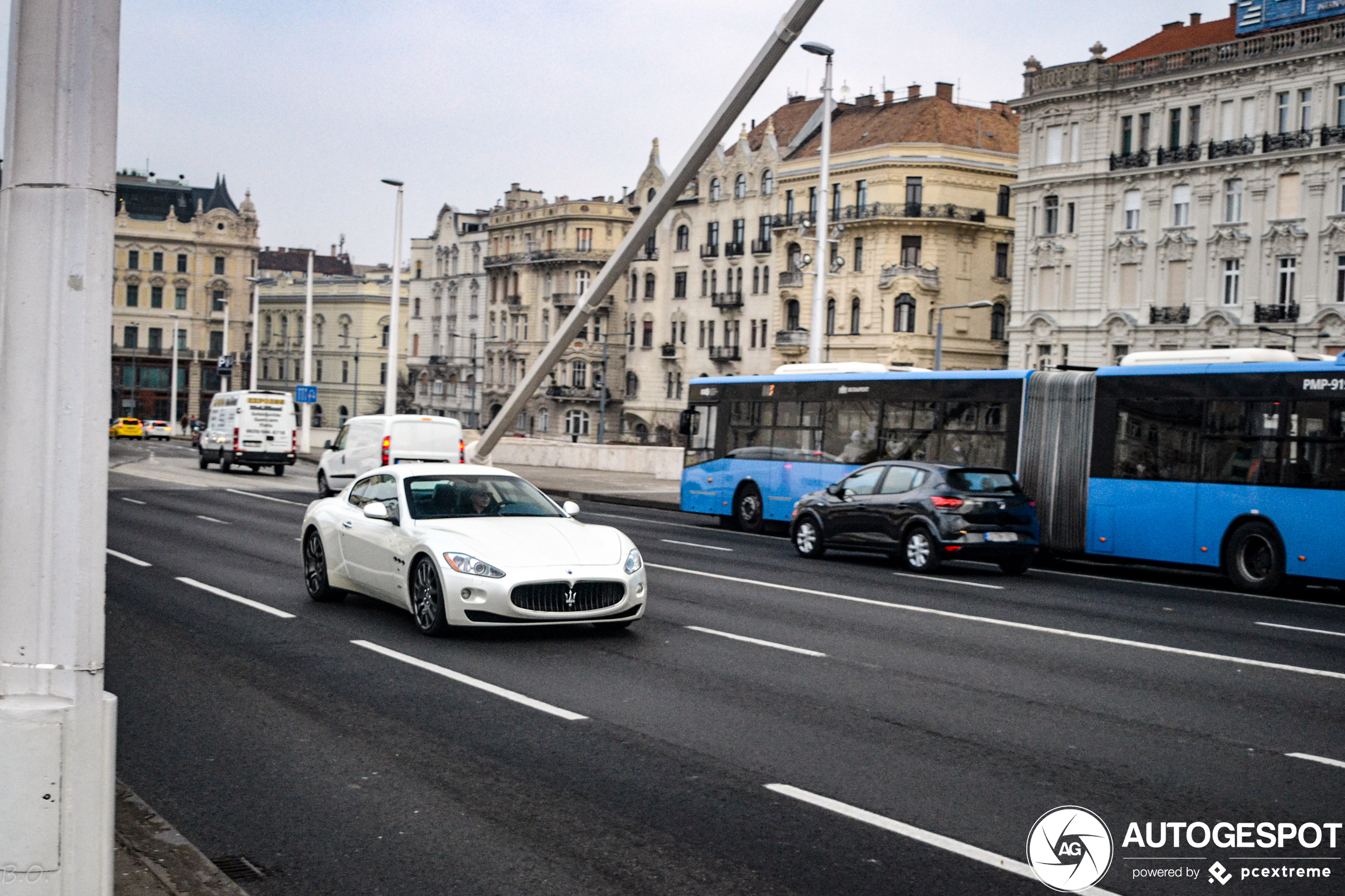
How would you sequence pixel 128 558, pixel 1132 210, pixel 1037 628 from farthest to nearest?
pixel 1132 210
pixel 128 558
pixel 1037 628

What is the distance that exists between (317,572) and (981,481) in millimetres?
9472

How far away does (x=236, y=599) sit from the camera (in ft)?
49.0

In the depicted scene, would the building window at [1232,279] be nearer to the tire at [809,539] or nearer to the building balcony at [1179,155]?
the building balcony at [1179,155]

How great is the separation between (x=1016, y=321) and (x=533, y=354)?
48.4 meters

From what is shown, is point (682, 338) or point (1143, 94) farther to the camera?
point (682, 338)

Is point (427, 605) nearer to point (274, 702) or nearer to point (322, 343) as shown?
point (274, 702)

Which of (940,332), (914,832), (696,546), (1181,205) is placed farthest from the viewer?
(1181,205)

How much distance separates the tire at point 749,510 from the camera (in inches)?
1131

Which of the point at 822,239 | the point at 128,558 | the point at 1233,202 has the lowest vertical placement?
the point at 128,558

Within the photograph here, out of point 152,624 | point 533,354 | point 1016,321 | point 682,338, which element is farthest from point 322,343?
A: point 152,624

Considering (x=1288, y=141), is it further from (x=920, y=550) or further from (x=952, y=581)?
(x=952, y=581)

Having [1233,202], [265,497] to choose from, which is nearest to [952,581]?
[265,497]

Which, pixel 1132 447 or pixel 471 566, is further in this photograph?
pixel 1132 447

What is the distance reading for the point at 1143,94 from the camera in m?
62.3
